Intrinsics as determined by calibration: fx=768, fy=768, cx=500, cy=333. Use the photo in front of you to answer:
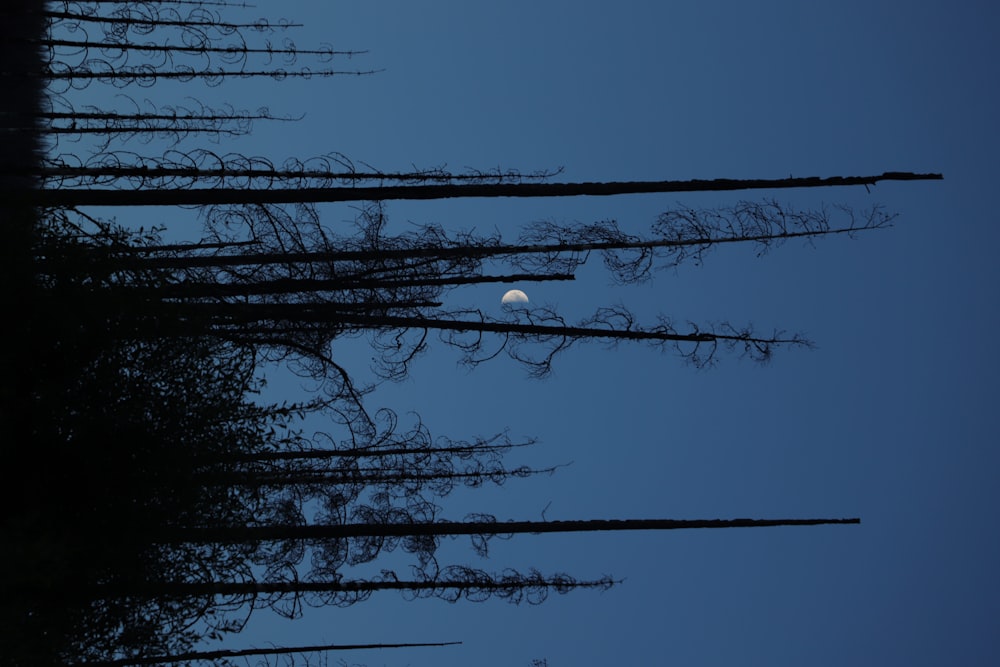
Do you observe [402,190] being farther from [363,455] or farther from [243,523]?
[363,455]

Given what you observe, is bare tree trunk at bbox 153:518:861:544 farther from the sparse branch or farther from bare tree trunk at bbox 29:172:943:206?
bare tree trunk at bbox 29:172:943:206

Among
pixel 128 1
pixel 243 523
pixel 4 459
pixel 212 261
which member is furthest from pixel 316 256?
pixel 128 1

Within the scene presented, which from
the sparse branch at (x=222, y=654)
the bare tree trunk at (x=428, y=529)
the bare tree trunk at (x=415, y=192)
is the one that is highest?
the bare tree trunk at (x=415, y=192)

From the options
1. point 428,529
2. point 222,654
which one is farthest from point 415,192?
point 222,654

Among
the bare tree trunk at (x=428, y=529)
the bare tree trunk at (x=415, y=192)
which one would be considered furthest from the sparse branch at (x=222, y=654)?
the bare tree trunk at (x=415, y=192)

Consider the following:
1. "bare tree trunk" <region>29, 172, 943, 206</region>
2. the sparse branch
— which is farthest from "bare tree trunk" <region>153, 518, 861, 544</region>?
"bare tree trunk" <region>29, 172, 943, 206</region>

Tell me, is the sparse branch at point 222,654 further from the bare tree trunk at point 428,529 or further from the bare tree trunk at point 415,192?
the bare tree trunk at point 415,192

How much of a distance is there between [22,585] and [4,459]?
4.98 ft

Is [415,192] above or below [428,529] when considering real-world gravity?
above

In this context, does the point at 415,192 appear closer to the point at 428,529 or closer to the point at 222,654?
the point at 428,529

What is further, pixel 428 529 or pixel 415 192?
pixel 428 529

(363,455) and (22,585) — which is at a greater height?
(363,455)

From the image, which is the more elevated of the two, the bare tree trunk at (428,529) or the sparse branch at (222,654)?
the bare tree trunk at (428,529)

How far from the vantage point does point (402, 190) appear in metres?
10.7
